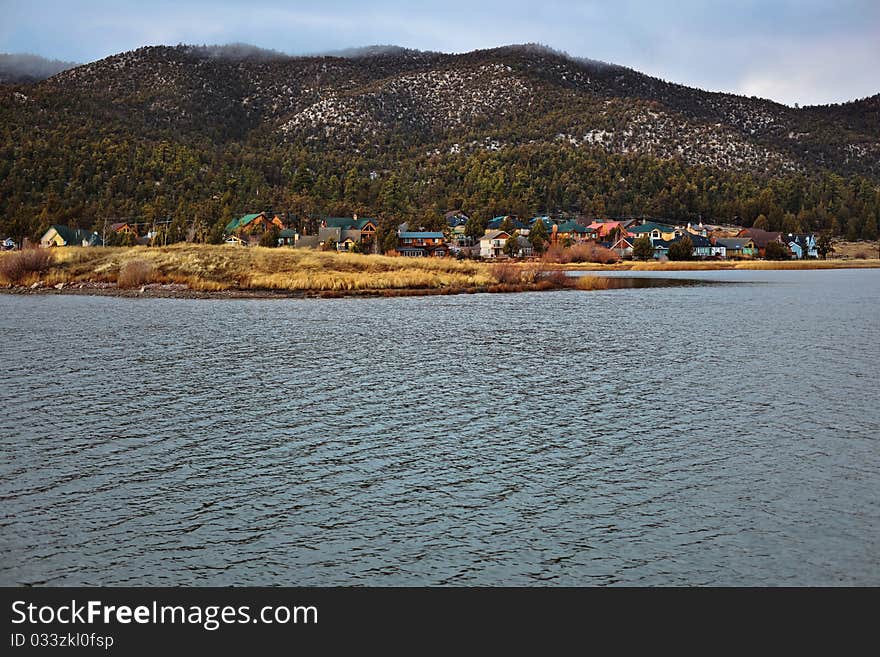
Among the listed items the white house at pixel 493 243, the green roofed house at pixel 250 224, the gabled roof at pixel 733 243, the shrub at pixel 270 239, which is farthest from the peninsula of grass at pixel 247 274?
the gabled roof at pixel 733 243

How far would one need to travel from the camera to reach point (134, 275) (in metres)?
81.1

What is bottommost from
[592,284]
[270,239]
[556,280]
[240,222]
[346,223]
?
[592,284]

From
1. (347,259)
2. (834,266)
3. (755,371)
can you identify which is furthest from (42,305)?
(834,266)

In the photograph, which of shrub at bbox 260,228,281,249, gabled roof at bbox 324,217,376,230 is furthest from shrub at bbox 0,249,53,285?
gabled roof at bbox 324,217,376,230

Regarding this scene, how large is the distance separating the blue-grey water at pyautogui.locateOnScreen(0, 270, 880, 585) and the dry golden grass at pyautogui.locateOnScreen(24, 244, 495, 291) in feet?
135

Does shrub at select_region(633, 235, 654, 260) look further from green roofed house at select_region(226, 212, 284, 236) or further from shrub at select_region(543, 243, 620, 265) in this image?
green roofed house at select_region(226, 212, 284, 236)

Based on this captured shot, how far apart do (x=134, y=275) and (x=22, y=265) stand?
15378 millimetres

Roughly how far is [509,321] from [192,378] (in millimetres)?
26557

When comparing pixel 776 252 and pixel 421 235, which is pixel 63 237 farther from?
pixel 776 252

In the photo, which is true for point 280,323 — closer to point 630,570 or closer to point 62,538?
point 62,538

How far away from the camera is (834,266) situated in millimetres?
159250

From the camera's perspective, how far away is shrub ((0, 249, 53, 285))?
85.4m

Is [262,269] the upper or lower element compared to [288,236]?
lower

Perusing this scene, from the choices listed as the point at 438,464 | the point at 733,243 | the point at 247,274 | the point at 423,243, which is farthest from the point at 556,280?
the point at 733,243
